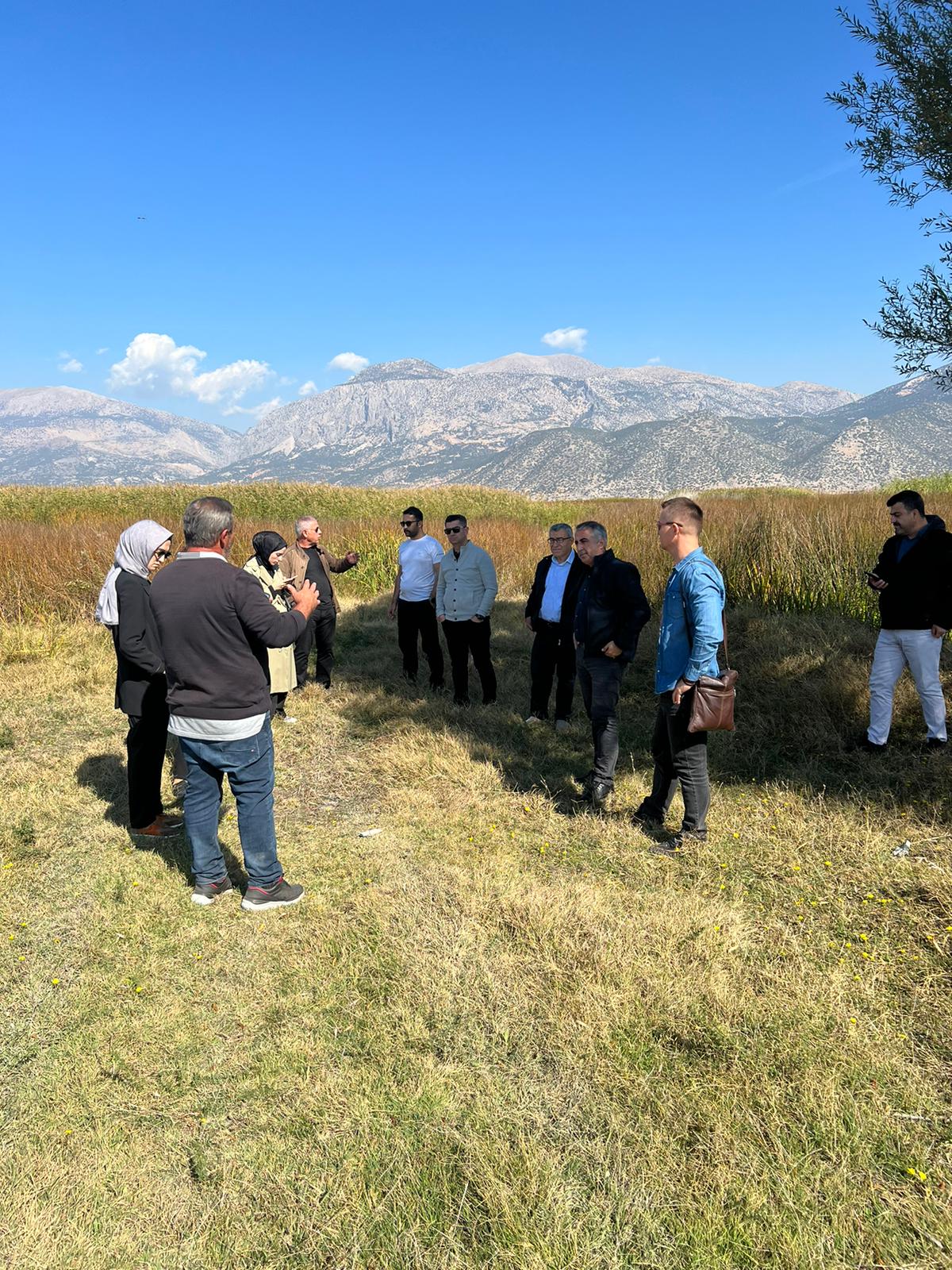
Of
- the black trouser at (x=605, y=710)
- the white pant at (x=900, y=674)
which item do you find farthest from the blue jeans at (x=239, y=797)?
the white pant at (x=900, y=674)

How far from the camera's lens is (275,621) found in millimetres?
3537

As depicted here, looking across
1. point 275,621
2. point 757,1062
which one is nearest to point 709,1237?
point 757,1062

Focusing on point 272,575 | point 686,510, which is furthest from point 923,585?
point 272,575

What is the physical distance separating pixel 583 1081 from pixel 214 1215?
1.43 metres

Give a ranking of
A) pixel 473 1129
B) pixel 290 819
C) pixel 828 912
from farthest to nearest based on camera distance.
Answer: pixel 290 819, pixel 828 912, pixel 473 1129

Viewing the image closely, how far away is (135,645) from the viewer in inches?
173

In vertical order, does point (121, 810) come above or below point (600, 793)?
below

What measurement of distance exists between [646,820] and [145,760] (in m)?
3.76

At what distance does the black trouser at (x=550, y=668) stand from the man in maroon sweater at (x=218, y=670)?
3.64m

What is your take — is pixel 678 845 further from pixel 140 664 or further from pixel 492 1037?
pixel 140 664

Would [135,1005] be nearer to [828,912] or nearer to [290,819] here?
[290,819]

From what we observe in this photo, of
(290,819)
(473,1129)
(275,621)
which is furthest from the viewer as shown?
(290,819)

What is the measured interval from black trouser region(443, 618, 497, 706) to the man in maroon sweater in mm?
3570

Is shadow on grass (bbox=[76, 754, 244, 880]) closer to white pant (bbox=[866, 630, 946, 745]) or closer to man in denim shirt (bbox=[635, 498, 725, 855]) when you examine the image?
man in denim shirt (bbox=[635, 498, 725, 855])
